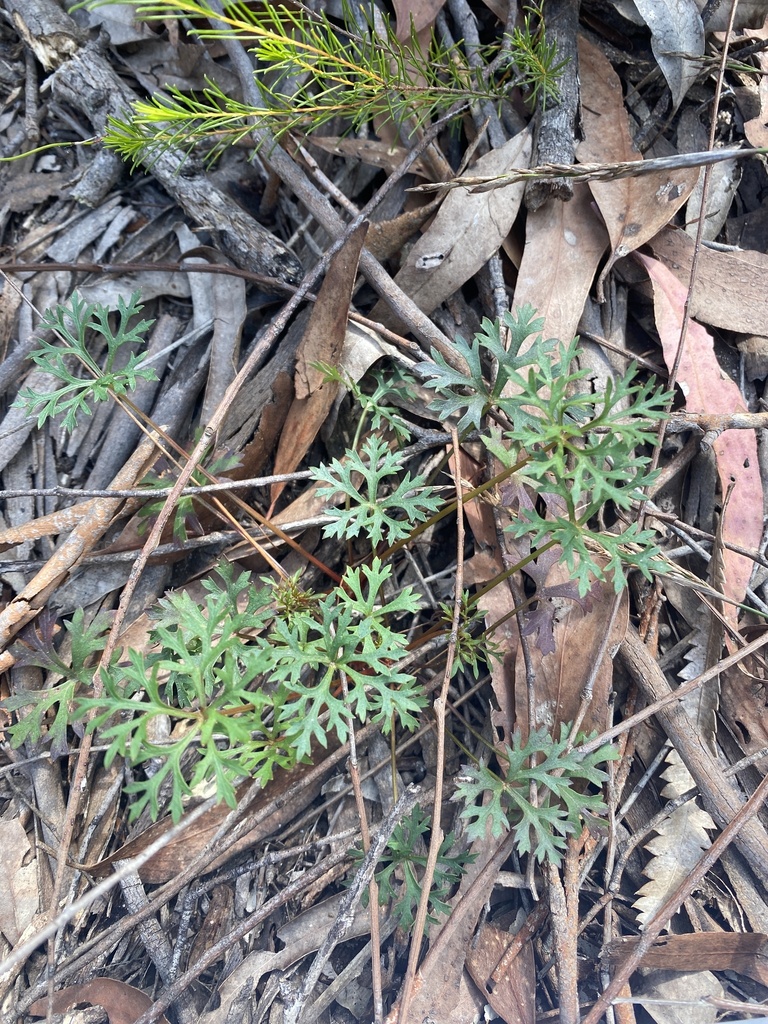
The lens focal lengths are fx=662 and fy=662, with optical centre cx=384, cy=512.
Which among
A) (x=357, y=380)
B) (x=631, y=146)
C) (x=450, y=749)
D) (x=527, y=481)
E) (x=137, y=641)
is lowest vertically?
(x=450, y=749)

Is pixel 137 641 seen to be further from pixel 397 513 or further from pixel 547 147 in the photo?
pixel 547 147

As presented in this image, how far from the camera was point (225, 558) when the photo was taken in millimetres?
2383

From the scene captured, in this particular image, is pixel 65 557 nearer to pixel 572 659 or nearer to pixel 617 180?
pixel 572 659

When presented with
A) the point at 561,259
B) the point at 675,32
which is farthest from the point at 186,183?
the point at 675,32

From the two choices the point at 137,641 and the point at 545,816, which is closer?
the point at 545,816

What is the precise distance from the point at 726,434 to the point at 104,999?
279 centimetres

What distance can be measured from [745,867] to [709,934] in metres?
0.23

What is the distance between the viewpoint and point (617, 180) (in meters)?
2.43

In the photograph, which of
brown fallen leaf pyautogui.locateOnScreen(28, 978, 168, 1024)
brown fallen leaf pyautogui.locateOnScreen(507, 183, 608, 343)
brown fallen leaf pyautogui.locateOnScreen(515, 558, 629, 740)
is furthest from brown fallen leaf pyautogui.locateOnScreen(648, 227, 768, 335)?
brown fallen leaf pyautogui.locateOnScreen(28, 978, 168, 1024)

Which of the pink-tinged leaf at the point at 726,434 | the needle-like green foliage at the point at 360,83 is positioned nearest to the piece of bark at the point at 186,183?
the needle-like green foliage at the point at 360,83

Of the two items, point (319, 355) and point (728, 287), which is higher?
point (319, 355)

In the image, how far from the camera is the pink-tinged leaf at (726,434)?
2264 millimetres

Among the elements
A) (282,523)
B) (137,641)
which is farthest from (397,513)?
(137,641)

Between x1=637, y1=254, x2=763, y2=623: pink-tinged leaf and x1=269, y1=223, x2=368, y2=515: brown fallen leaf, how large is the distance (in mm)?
1131
